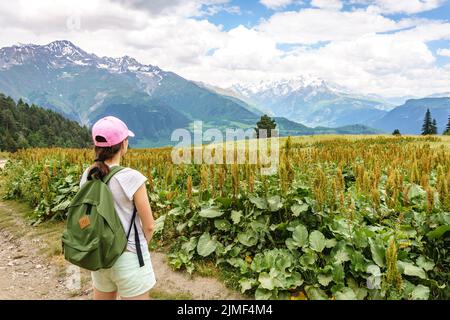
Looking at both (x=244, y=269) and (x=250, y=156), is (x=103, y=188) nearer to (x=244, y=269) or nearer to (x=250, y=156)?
(x=244, y=269)

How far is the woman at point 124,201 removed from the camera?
4.07 m

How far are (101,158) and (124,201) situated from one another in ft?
1.93

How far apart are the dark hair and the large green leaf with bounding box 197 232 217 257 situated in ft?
12.0

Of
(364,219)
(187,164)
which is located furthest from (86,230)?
(187,164)

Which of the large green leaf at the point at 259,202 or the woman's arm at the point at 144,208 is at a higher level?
the woman's arm at the point at 144,208

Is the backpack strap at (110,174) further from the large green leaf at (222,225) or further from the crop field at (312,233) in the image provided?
the large green leaf at (222,225)

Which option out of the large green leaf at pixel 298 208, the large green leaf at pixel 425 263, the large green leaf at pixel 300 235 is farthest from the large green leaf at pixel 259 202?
the large green leaf at pixel 425 263

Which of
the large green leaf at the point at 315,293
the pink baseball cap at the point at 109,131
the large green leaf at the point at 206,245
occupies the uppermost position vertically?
the pink baseball cap at the point at 109,131

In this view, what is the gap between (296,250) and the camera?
6480mm

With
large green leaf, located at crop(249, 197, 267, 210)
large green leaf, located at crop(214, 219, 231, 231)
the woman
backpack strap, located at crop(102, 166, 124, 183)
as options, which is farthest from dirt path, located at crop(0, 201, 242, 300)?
backpack strap, located at crop(102, 166, 124, 183)

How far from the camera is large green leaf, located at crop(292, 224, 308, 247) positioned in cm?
636

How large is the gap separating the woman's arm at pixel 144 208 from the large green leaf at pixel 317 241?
10.1ft

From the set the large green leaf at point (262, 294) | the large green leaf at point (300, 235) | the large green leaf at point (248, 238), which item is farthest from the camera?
the large green leaf at point (248, 238)

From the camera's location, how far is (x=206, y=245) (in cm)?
732
